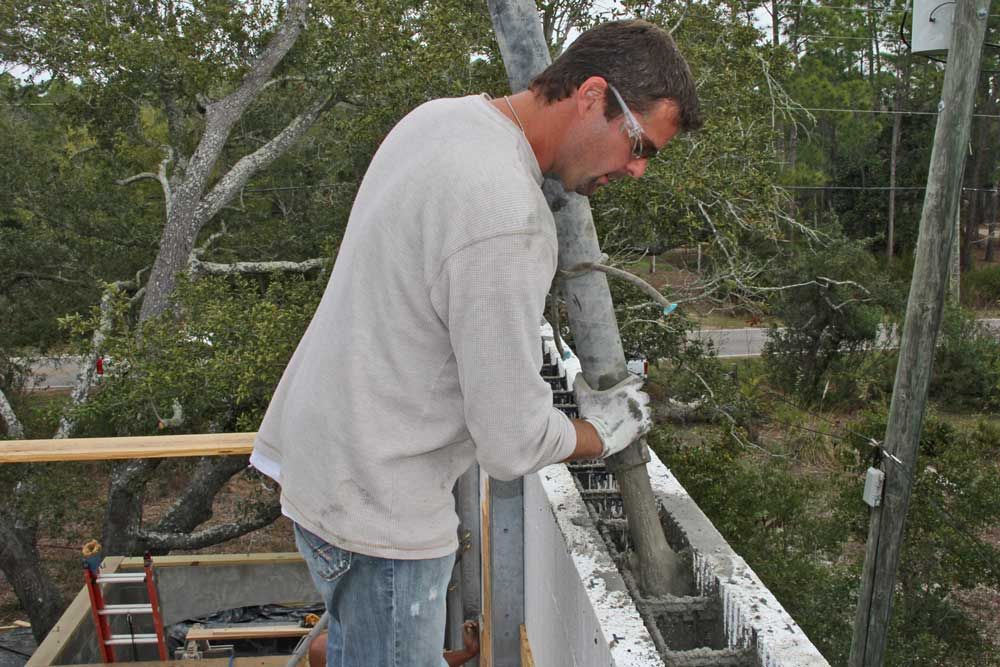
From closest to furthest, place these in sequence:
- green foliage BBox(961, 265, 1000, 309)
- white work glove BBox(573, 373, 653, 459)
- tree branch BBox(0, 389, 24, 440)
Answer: white work glove BBox(573, 373, 653, 459)
tree branch BBox(0, 389, 24, 440)
green foliage BBox(961, 265, 1000, 309)

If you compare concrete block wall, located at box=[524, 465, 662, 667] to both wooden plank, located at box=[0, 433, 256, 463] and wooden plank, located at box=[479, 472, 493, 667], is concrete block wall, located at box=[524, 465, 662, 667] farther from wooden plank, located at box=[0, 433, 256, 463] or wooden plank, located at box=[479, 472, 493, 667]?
wooden plank, located at box=[0, 433, 256, 463]

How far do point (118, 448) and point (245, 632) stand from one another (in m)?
3.17

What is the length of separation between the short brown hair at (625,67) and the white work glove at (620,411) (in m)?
0.68

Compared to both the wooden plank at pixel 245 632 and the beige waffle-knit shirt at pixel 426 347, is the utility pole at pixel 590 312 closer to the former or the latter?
the beige waffle-knit shirt at pixel 426 347

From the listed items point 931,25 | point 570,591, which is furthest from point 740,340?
point 570,591

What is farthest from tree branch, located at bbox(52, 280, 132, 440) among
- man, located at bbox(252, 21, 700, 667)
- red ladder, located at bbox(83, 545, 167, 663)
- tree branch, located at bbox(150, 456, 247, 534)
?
man, located at bbox(252, 21, 700, 667)

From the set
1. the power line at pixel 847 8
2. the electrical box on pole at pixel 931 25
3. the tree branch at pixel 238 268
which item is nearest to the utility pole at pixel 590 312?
the electrical box on pole at pixel 931 25

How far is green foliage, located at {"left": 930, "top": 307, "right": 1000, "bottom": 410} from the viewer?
17.0 m

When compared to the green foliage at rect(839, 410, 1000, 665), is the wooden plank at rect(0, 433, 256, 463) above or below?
above

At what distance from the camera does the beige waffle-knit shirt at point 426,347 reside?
141 centimetres

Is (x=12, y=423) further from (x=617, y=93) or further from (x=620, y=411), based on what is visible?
(x=617, y=93)

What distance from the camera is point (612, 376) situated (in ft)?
6.94

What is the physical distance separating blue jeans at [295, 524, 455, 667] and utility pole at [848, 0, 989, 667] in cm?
423

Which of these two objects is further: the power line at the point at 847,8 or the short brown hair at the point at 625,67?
the power line at the point at 847,8
